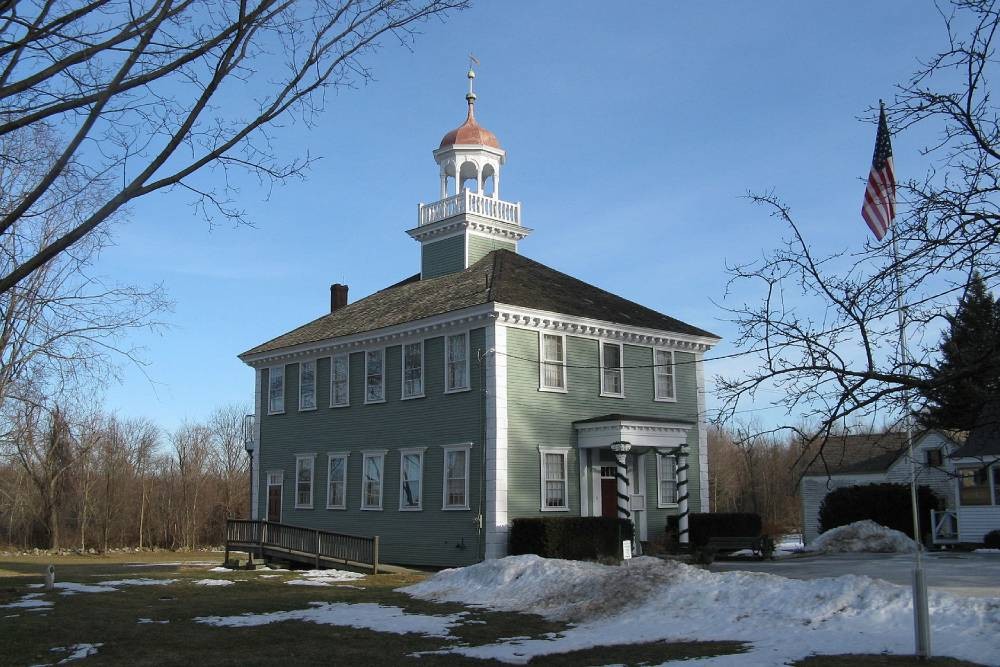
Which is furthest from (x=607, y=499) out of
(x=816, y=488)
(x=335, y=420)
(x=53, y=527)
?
(x=53, y=527)

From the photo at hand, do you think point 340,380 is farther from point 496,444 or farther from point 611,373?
point 611,373

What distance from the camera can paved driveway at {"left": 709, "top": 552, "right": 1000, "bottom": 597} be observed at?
1838cm

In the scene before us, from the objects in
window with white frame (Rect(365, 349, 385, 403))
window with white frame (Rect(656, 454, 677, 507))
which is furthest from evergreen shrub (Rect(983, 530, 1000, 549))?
window with white frame (Rect(365, 349, 385, 403))

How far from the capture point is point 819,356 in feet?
25.3

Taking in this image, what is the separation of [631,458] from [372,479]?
8.27 m

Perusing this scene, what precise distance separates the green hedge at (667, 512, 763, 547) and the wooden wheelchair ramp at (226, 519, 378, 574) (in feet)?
30.4

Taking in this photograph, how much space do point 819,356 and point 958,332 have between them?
109 centimetres

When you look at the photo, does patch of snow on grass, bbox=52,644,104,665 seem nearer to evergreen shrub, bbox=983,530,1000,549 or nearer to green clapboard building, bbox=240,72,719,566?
green clapboard building, bbox=240,72,719,566

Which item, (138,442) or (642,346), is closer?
(642,346)

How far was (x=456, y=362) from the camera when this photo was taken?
28.2 m

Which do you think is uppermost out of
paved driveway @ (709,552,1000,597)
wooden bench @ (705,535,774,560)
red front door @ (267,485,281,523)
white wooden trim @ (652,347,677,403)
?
white wooden trim @ (652,347,677,403)

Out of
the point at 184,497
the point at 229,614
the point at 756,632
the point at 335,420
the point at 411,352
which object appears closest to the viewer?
the point at 756,632

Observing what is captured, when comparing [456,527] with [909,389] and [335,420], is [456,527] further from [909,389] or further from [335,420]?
[909,389]

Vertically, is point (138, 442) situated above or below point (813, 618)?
above
